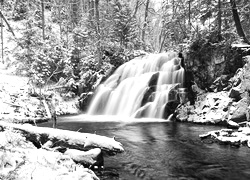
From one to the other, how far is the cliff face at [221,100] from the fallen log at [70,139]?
6900 millimetres

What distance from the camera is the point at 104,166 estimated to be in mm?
6367

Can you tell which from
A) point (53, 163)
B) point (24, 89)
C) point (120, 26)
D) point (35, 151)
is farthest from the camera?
point (120, 26)

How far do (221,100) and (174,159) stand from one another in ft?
26.0

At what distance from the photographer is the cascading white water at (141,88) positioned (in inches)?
639

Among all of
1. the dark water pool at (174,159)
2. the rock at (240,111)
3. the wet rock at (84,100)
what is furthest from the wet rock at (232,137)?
the wet rock at (84,100)

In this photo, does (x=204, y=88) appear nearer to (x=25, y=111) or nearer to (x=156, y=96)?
(x=156, y=96)

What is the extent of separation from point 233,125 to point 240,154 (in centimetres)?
339

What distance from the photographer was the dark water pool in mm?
6191

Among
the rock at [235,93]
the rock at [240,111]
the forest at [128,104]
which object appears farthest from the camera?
the rock at [235,93]

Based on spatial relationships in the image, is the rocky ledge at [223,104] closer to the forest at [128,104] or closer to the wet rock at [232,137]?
the forest at [128,104]

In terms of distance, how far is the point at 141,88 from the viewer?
17656 millimetres

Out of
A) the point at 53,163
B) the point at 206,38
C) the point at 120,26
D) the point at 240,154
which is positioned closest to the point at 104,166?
the point at 53,163

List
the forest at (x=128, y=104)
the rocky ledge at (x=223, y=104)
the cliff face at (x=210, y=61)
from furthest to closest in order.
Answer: the cliff face at (x=210, y=61) < the rocky ledge at (x=223, y=104) < the forest at (x=128, y=104)

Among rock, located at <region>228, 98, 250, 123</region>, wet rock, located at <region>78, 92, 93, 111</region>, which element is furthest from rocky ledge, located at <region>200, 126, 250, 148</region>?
wet rock, located at <region>78, 92, 93, 111</region>
